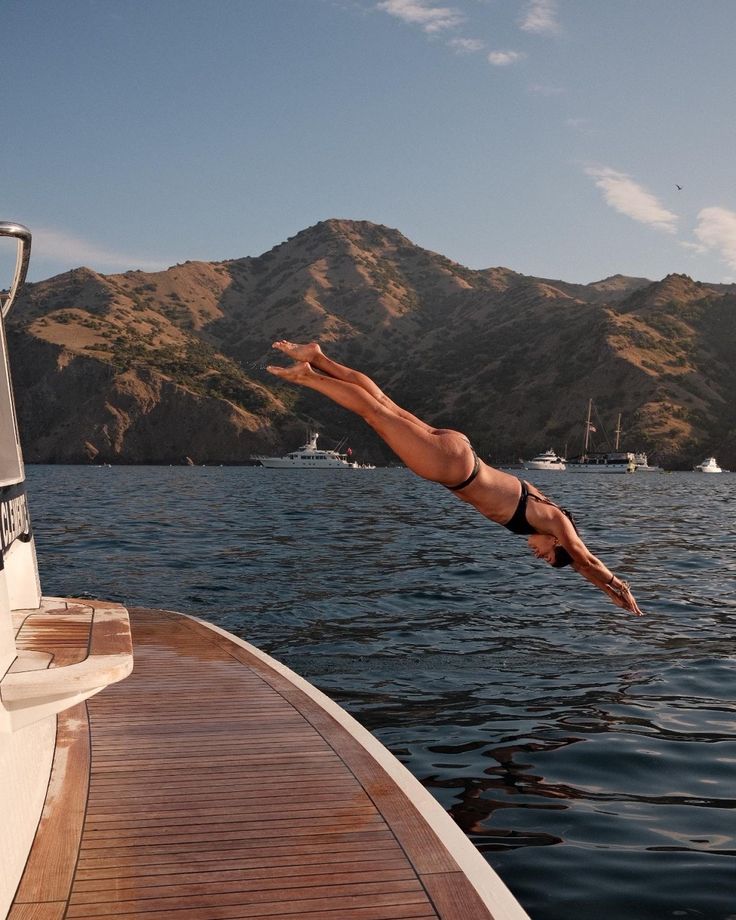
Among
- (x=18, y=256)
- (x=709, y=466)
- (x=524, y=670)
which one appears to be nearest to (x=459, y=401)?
(x=709, y=466)

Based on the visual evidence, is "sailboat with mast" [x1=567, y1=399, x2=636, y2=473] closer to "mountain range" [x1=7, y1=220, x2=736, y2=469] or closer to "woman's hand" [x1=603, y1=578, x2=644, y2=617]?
"mountain range" [x1=7, y1=220, x2=736, y2=469]

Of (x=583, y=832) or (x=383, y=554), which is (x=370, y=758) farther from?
(x=383, y=554)

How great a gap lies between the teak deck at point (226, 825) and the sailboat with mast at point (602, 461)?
12776cm

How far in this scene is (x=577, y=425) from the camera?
15012 centimetres

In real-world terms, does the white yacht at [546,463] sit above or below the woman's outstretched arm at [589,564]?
below

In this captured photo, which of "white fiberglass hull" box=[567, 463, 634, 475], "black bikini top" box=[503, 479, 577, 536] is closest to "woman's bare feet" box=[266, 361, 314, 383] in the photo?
"black bikini top" box=[503, 479, 577, 536]

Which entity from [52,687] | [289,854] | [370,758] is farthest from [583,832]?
[52,687]

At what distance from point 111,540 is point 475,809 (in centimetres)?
2310

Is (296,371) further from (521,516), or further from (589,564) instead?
(589,564)

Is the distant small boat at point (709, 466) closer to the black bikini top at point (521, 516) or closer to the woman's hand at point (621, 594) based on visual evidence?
the woman's hand at point (621, 594)

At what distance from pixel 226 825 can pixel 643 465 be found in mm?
137840

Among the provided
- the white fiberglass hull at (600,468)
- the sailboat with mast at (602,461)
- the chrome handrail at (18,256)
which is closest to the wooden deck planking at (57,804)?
the chrome handrail at (18,256)

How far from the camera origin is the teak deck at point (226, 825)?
415cm

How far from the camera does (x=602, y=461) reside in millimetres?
133500
